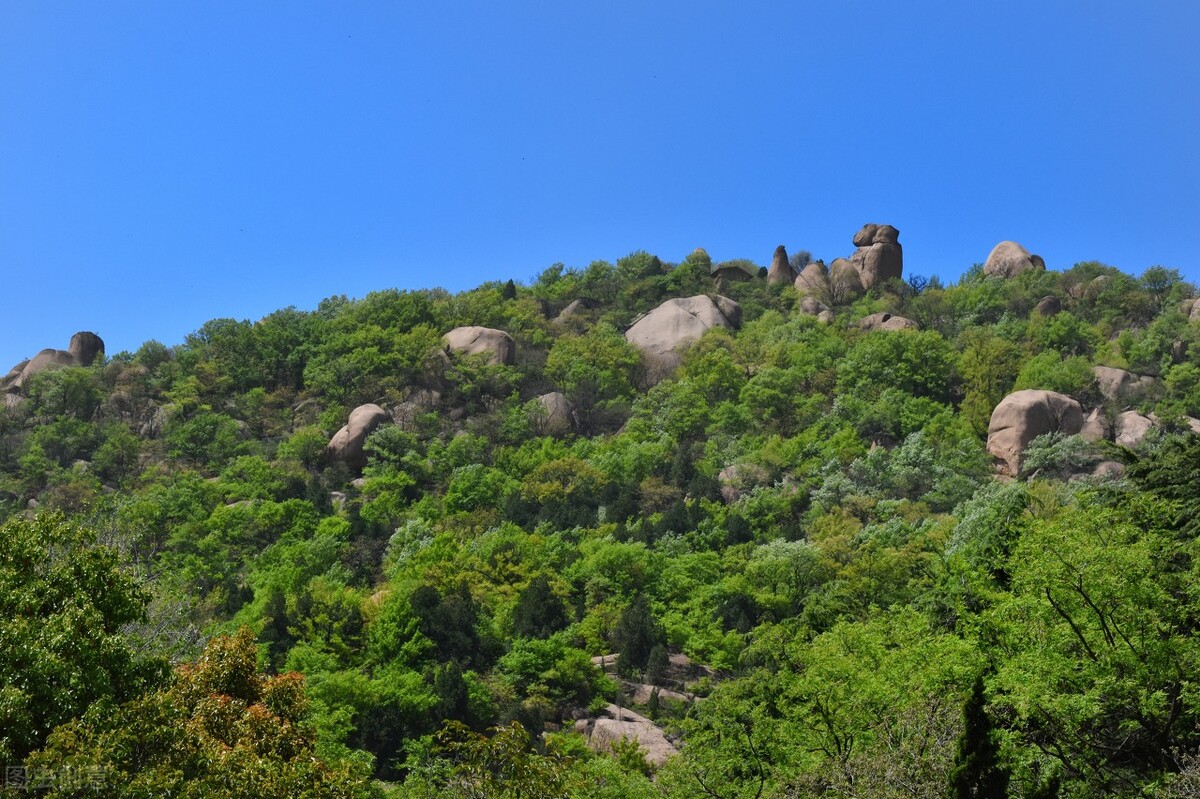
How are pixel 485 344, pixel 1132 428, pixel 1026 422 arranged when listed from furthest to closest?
pixel 485 344 < pixel 1026 422 < pixel 1132 428

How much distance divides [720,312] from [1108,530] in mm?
52707

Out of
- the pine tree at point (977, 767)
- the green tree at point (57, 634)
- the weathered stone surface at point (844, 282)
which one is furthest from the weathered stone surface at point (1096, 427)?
the green tree at point (57, 634)

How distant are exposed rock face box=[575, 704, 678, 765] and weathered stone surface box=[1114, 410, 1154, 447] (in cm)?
2744

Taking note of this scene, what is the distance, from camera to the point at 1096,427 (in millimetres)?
48438

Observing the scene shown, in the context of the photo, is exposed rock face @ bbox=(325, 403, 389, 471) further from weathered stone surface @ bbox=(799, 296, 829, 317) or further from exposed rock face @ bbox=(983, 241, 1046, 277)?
exposed rock face @ bbox=(983, 241, 1046, 277)

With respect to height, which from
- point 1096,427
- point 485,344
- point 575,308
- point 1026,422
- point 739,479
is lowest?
point 739,479

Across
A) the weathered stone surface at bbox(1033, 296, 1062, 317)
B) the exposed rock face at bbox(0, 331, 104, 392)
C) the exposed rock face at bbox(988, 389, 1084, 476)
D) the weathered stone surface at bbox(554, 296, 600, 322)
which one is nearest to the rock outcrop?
the weathered stone surface at bbox(1033, 296, 1062, 317)

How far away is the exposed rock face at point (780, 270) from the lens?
3029 inches

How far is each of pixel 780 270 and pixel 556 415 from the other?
26.8 meters

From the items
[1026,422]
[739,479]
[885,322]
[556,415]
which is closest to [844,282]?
[885,322]

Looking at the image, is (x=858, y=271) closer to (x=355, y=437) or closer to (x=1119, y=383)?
(x=1119, y=383)

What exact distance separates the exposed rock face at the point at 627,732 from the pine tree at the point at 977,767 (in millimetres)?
17122

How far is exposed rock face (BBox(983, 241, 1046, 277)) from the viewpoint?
73.9m

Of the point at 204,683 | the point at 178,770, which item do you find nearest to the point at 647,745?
the point at 204,683
